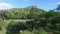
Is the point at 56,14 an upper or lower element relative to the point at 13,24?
upper

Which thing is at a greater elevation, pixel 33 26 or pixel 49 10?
pixel 49 10

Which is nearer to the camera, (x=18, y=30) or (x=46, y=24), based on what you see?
(x=46, y=24)

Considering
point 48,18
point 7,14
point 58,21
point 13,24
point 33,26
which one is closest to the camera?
point 58,21

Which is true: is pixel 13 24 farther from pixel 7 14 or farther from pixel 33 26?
pixel 7 14

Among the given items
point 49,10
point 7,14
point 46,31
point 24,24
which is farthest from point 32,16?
point 7,14

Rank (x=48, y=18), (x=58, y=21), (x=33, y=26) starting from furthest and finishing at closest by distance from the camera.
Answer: (x=33, y=26), (x=48, y=18), (x=58, y=21)

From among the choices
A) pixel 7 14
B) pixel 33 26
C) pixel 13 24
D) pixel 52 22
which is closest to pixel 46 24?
pixel 52 22

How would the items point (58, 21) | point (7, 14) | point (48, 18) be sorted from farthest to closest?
point (7, 14), point (48, 18), point (58, 21)

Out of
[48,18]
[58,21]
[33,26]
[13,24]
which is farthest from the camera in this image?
[13,24]

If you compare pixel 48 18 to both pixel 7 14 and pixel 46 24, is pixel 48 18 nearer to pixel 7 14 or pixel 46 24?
pixel 46 24
